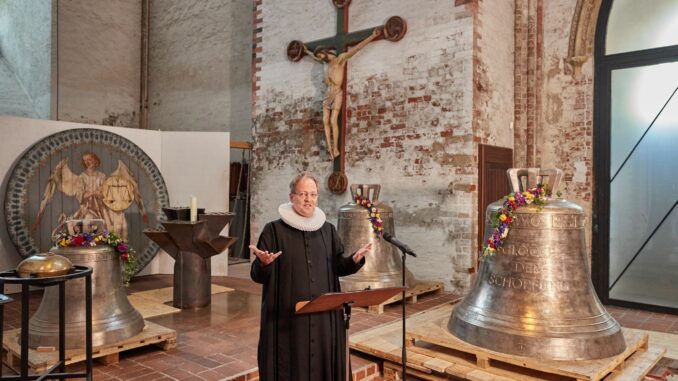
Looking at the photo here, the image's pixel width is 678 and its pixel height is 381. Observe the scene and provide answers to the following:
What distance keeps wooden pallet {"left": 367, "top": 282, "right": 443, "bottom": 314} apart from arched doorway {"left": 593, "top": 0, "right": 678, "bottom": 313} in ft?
7.12

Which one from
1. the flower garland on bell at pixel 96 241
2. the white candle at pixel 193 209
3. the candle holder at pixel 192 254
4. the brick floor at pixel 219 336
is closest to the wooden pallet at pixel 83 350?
the brick floor at pixel 219 336

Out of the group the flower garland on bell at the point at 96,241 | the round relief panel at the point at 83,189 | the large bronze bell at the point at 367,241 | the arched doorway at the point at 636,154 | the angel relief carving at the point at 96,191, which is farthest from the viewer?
the angel relief carving at the point at 96,191

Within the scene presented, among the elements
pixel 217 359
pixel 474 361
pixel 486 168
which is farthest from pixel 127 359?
pixel 486 168

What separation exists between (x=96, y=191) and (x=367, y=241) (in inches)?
155

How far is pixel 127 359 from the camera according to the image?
4699 millimetres

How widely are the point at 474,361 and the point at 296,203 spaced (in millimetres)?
2208

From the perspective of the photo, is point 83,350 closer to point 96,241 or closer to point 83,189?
point 96,241

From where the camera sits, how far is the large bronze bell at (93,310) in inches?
180

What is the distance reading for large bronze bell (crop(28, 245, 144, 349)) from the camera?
180 inches

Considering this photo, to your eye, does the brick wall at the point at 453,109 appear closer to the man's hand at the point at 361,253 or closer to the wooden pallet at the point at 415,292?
the wooden pallet at the point at 415,292

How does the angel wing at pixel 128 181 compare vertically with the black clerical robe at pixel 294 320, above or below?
above

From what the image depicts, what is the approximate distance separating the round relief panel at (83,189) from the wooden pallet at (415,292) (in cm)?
392

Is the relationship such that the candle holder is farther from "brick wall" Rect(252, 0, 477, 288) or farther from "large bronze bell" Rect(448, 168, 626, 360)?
"large bronze bell" Rect(448, 168, 626, 360)

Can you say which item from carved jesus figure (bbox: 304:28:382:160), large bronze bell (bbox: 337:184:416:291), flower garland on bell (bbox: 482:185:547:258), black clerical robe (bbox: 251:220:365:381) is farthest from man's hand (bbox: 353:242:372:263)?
carved jesus figure (bbox: 304:28:382:160)
